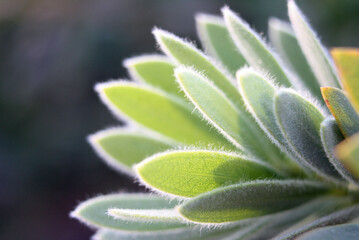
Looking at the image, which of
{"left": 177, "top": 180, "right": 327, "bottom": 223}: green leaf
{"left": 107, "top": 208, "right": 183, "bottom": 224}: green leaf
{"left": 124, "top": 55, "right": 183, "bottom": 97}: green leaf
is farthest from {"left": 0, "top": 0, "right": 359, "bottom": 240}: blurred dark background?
{"left": 107, "top": 208, "right": 183, "bottom": 224}: green leaf

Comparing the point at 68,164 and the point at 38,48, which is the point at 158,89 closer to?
the point at 38,48

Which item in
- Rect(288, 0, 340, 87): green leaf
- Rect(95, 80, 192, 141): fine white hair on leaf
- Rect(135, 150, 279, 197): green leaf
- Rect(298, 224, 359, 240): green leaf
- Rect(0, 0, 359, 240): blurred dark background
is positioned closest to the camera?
Rect(298, 224, 359, 240): green leaf

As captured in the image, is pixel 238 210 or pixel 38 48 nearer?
pixel 238 210

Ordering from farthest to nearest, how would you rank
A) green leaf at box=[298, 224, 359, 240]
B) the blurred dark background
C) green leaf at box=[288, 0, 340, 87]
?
the blurred dark background
green leaf at box=[288, 0, 340, 87]
green leaf at box=[298, 224, 359, 240]

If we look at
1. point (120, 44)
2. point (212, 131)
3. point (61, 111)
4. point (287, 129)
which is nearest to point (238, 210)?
point (287, 129)

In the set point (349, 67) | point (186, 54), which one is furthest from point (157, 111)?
point (349, 67)

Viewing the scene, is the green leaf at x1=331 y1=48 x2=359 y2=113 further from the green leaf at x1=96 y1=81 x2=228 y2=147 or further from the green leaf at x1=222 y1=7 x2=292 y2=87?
the green leaf at x1=96 y1=81 x2=228 y2=147

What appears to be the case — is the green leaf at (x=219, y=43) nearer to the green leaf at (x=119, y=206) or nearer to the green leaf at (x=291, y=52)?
the green leaf at (x=291, y=52)
